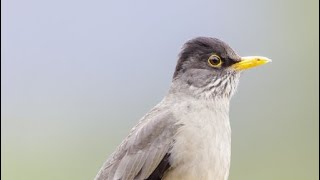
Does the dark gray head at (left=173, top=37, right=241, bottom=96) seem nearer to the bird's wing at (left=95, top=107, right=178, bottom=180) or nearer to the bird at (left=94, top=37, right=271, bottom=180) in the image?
the bird at (left=94, top=37, right=271, bottom=180)

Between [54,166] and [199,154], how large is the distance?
4.76m

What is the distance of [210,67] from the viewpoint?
35.7ft

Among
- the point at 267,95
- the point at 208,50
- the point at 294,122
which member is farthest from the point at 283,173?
the point at 208,50

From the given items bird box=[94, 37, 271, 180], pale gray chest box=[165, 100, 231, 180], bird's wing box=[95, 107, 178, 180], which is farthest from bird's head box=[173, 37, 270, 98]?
bird's wing box=[95, 107, 178, 180]

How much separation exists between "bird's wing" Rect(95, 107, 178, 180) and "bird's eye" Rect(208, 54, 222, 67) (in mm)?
677

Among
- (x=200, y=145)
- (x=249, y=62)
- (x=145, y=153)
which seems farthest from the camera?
(x=249, y=62)

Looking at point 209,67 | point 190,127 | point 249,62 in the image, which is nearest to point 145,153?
point 190,127

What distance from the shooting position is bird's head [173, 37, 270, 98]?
10.8 m

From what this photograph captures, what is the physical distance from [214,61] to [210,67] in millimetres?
59

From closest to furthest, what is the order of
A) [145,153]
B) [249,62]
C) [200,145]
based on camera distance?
[200,145], [145,153], [249,62]

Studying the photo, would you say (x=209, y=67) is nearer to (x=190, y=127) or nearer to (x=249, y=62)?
(x=249, y=62)

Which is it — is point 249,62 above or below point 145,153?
above

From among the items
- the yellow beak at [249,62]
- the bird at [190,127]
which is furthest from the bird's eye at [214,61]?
the yellow beak at [249,62]

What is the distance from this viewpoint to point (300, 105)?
14.7m
